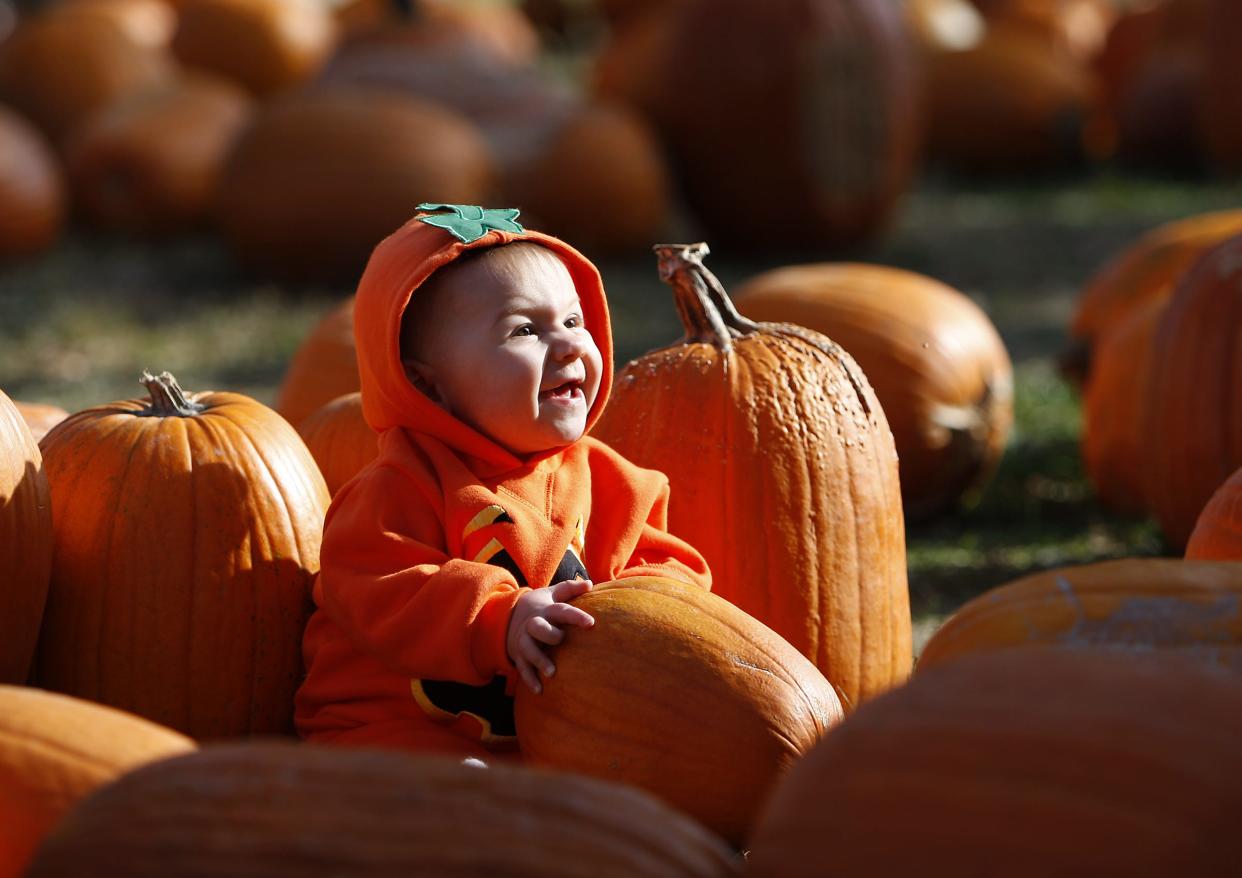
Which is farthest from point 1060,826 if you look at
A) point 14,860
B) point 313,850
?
point 14,860

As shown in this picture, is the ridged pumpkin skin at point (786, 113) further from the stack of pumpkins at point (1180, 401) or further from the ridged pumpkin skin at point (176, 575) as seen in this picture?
the ridged pumpkin skin at point (176, 575)

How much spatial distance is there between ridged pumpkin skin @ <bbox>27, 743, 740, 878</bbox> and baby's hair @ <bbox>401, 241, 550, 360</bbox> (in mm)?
1137

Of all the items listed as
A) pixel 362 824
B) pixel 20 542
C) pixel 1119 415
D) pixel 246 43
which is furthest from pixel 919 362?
pixel 246 43

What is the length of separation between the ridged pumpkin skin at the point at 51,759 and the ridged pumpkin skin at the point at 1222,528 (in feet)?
6.47

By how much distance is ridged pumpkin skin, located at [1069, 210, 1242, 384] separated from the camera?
5.69 meters

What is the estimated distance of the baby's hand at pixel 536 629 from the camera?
8.61ft

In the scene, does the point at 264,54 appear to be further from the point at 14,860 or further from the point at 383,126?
the point at 14,860

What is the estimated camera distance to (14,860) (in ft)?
7.01

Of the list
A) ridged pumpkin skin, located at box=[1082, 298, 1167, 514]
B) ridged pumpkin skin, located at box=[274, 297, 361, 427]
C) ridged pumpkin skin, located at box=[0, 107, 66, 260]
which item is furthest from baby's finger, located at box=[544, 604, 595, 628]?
ridged pumpkin skin, located at box=[0, 107, 66, 260]

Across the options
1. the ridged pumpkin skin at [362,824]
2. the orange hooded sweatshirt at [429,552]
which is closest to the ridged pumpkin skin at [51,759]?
the ridged pumpkin skin at [362,824]

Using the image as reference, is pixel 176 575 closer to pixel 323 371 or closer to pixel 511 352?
pixel 511 352

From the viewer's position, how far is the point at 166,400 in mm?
3131

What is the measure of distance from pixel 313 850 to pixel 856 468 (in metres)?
1.80

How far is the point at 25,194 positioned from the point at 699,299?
7.24 metres
